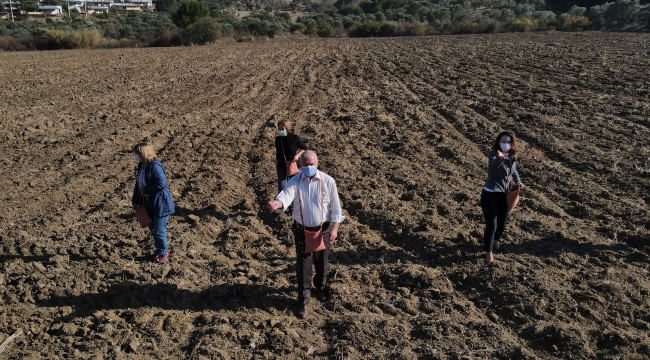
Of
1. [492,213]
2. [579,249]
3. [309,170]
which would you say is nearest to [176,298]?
[309,170]

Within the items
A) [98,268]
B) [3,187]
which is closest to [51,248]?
[98,268]

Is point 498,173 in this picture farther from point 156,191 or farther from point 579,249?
point 156,191

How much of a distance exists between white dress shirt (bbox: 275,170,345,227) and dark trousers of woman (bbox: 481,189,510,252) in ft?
6.59

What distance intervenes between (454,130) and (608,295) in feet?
21.1

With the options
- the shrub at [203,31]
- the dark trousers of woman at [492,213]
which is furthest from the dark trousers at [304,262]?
the shrub at [203,31]

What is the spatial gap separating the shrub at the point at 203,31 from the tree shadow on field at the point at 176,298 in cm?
2925

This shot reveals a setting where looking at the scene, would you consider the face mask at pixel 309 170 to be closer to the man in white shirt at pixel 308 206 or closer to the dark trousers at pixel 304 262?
the man in white shirt at pixel 308 206

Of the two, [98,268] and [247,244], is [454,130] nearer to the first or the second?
[247,244]

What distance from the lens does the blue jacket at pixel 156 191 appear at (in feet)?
19.2

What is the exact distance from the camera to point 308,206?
4949 millimetres

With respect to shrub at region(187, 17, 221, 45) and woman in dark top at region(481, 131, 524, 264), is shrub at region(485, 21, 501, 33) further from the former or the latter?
woman in dark top at region(481, 131, 524, 264)

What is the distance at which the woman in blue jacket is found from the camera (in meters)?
5.84

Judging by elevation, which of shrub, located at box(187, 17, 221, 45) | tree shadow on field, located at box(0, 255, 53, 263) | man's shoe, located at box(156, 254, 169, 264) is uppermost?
shrub, located at box(187, 17, 221, 45)

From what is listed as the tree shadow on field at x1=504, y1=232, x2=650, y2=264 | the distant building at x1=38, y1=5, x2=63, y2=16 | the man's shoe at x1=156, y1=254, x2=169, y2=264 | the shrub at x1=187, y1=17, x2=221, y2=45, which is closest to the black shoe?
the man's shoe at x1=156, y1=254, x2=169, y2=264
